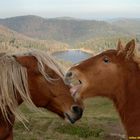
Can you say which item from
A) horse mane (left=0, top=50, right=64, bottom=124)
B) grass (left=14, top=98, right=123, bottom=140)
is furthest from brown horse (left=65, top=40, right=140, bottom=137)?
grass (left=14, top=98, right=123, bottom=140)

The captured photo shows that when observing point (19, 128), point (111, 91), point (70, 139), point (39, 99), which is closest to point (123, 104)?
point (111, 91)

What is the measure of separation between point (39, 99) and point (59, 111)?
0.40m

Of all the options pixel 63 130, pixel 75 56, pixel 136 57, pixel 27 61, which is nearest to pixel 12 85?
pixel 27 61

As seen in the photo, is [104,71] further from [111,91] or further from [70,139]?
[70,139]

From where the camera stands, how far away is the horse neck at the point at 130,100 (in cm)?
616

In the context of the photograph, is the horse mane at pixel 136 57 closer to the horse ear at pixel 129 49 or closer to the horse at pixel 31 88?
the horse ear at pixel 129 49

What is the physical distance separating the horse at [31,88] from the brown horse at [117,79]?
20.3 inches

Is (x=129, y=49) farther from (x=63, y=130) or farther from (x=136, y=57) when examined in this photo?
(x=63, y=130)

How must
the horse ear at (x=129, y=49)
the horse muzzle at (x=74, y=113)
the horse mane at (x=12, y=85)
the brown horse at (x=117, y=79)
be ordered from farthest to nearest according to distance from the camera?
the horse muzzle at (x=74, y=113)
the horse mane at (x=12, y=85)
the brown horse at (x=117, y=79)
the horse ear at (x=129, y=49)

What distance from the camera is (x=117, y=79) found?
6156 millimetres

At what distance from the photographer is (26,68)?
22.1ft

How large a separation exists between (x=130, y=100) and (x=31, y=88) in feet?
5.47

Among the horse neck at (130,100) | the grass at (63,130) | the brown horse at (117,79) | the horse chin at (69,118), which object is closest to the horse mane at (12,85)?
the horse chin at (69,118)

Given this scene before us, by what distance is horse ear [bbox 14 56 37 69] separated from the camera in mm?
6742
